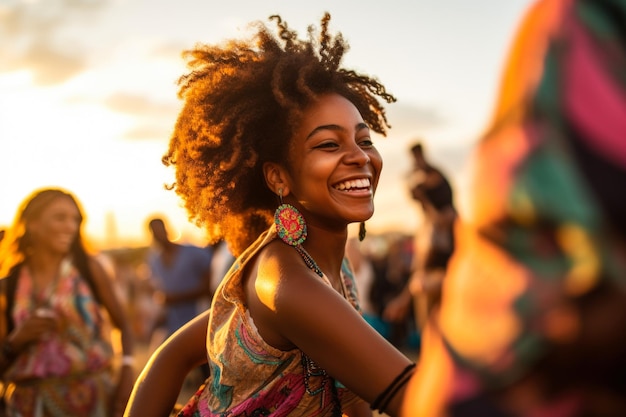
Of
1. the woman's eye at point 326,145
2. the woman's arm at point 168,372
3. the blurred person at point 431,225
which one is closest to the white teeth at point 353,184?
the woman's eye at point 326,145

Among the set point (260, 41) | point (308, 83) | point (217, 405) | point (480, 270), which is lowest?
point (217, 405)

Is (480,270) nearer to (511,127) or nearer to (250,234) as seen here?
(511,127)

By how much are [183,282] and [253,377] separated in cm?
646

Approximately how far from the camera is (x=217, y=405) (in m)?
2.22

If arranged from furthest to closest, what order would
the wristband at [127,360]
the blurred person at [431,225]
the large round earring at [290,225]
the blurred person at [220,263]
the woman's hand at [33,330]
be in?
the blurred person at [220,263], the blurred person at [431,225], the wristband at [127,360], the woman's hand at [33,330], the large round earring at [290,225]

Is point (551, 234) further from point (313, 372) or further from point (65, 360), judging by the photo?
point (65, 360)

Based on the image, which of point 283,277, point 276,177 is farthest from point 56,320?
point 283,277

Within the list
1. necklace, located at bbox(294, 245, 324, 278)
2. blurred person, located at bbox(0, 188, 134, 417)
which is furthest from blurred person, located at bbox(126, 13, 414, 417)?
blurred person, located at bbox(0, 188, 134, 417)

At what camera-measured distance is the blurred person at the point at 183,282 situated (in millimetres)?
8367

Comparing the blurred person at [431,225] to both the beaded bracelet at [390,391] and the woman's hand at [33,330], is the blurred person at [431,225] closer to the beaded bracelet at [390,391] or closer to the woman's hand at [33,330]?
the woman's hand at [33,330]

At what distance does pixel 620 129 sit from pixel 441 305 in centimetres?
31

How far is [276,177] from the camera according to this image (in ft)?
7.98

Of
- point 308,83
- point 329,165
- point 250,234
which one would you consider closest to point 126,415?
point 250,234

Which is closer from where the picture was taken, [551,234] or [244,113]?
[551,234]
